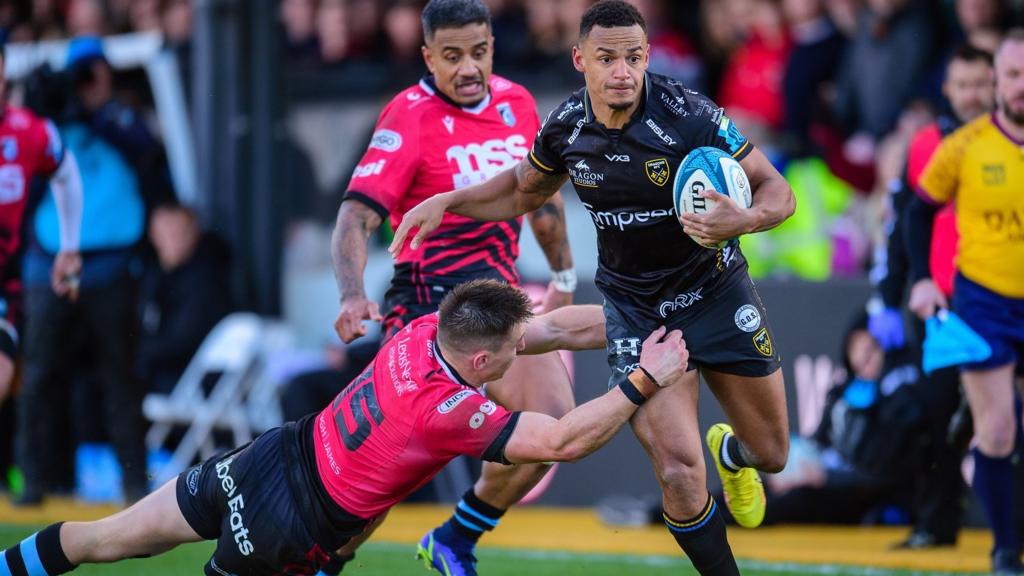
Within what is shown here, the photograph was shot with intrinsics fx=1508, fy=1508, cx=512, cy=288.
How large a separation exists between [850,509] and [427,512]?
315cm

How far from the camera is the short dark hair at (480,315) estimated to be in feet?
18.8

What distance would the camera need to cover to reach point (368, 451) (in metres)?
5.79

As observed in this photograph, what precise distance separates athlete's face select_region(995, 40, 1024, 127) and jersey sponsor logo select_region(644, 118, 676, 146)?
2.37 metres

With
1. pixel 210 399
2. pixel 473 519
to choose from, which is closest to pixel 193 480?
pixel 473 519

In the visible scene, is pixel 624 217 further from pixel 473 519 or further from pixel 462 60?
pixel 473 519

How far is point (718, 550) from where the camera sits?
19.7 feet

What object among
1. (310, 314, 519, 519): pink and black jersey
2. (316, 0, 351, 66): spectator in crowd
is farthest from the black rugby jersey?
(316, 0, 351, 66): spectator in crowd

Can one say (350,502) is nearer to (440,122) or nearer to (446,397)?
(446,397)

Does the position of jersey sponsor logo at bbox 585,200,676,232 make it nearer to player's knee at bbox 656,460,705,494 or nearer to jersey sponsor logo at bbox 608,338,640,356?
jersey sponsor logo at bbox 608,338,640,356

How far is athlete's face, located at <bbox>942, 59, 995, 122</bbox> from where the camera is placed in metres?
8.43

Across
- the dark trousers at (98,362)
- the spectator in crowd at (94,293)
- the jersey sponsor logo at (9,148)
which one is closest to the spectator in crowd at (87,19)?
the spectator in crowd at (94,293)

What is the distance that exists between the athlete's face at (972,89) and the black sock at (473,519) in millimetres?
3606

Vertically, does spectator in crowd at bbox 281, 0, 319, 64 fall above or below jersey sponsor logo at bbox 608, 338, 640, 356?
below

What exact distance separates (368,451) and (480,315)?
2.23 feet
